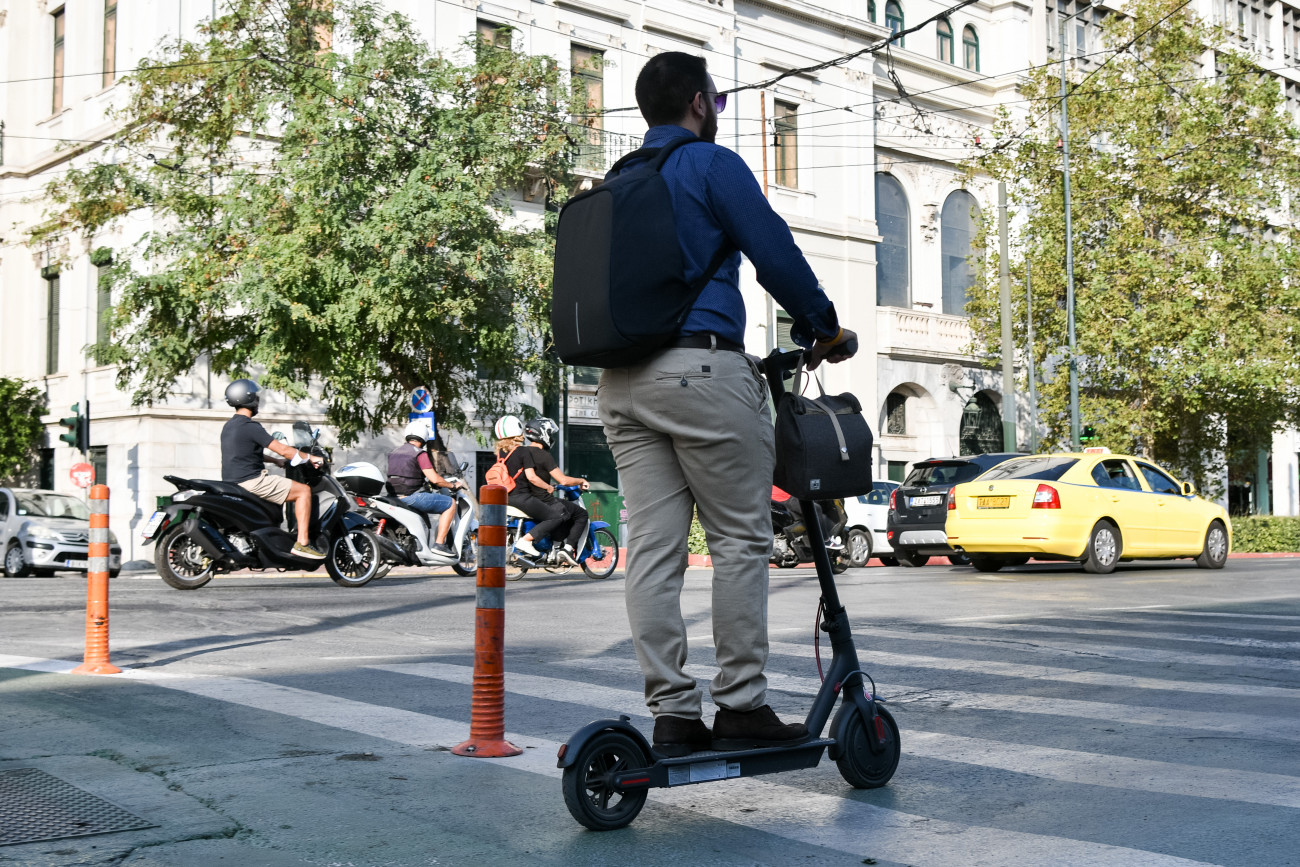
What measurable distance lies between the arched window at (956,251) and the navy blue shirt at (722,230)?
3617 centimetres

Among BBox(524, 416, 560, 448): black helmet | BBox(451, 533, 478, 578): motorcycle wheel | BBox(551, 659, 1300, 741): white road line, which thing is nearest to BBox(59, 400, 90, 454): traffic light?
BBox(451, 533, 478, 578): motorcycle wheel

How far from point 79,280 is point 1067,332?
70.5ft

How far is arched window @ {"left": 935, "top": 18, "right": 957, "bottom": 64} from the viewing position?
39812mm

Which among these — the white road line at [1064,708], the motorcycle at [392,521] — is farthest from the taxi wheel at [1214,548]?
the white road line at [1064,708]

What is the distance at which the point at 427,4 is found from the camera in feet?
92.9

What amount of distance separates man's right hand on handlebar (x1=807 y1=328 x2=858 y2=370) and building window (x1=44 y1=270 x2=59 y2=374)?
28620 millimetres

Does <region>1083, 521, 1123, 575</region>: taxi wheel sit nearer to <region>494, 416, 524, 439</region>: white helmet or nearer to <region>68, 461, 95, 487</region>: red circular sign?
<region>494, 416, 524, 439</region>: white helmet

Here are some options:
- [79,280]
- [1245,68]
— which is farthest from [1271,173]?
[79,280]

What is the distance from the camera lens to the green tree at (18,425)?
95.6ft

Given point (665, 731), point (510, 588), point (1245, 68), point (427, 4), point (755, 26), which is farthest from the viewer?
point (755, 26)

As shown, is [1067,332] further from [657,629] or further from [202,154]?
[657,629]

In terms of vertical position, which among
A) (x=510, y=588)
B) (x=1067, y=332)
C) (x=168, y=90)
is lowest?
(x=510, y=588)

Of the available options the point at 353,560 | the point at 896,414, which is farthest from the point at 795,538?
the point at 896,414

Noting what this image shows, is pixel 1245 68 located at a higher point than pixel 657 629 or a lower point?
higher
